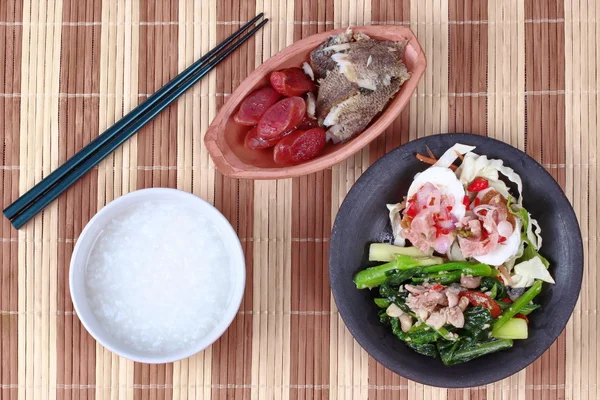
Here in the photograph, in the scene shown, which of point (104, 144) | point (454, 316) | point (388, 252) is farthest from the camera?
point (104, 144)

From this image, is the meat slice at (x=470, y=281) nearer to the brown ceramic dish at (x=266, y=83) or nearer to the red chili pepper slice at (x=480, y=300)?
the red chili pepper slice at (x=480, y=300)

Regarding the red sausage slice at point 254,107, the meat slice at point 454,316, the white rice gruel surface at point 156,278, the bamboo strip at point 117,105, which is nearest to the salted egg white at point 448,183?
the meat slice at point 454,316

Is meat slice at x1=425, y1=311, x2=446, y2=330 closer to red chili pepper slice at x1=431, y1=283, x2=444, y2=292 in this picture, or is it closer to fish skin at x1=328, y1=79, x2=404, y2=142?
red chili pepper slice at x1=431, y1=283, x2=444, y2=292

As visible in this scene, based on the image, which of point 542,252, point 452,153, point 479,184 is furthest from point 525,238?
point 452,153

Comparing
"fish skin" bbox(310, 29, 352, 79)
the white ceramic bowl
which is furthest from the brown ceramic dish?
the white ceramic bowl

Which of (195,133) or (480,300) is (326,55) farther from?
(480,300)

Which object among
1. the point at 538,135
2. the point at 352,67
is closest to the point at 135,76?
the point at 352,67
